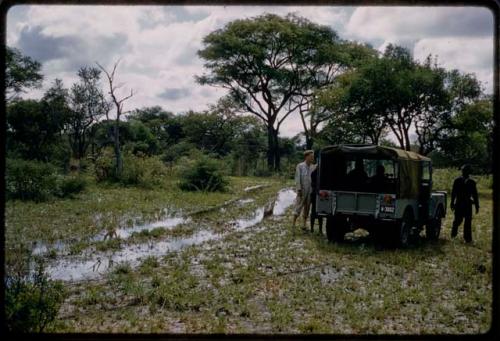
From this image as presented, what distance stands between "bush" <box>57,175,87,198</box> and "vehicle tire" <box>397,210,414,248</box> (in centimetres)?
1102

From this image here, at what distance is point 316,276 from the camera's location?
7.07 meters

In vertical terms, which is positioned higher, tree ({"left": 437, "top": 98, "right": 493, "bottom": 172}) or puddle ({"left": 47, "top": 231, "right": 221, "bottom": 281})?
tree ({"left": 437, "top": 98, "right": 493, "bottom": 172})

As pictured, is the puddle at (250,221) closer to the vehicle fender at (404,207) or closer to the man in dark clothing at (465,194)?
the vehicle fender at (404,207)

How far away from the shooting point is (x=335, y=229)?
9469 mm

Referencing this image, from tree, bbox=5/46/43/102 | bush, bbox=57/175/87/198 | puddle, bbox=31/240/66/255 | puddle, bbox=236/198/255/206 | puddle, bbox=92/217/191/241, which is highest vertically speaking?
tree, bbox=5/46/43/102

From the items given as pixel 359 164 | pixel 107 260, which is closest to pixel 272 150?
pixel 359 164

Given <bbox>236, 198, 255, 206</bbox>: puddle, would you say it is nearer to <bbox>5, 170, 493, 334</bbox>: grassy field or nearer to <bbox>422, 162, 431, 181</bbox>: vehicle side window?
<bbox>5, 170, 493, 334</bbox>: grassy field

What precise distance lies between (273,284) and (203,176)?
14.2 m

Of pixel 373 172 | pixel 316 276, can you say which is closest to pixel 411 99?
pixel 373 172

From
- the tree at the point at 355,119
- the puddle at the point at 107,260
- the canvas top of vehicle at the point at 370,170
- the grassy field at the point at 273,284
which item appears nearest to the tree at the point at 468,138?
the tree at the point at 355,119

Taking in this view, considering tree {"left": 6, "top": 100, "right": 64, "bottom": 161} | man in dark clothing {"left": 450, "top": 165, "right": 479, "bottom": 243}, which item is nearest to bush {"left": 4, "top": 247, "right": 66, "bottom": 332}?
man in dark clothing {"left": 450, "top": 165, "right": 479, "bottom": 243}

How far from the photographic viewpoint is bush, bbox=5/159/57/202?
14.3m

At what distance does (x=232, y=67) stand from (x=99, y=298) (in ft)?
90.0

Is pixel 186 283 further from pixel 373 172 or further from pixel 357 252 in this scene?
pixel 373 172
